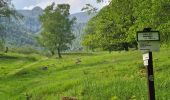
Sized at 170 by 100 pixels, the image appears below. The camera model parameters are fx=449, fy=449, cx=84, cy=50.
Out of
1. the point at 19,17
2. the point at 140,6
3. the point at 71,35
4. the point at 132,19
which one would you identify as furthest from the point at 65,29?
the point at 140,6

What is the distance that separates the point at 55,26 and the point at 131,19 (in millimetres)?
81443

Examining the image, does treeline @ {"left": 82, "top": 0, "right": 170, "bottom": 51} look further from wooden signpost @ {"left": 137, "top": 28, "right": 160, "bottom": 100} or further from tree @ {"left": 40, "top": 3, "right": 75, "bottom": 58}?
tree @ {"left": 40, "top": 3, "right": 75, "bottom": 58}

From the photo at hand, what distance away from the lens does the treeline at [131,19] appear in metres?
28.7

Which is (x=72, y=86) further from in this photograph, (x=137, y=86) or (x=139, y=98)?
(x=139, y=98)

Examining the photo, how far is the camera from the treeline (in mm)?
28688

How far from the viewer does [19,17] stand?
6128cm

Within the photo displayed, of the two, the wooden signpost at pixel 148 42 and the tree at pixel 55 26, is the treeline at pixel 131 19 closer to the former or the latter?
the wooden signpost at pixel 148 42

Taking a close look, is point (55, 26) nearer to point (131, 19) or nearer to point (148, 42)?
point (131, 19)

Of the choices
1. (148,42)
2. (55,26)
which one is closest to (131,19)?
(148,42)

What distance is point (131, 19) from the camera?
41188 millimetres

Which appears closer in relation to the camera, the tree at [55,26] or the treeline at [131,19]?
the treeline at [131,19]

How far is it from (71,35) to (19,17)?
71.1 metres

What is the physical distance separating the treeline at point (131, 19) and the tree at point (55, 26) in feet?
214

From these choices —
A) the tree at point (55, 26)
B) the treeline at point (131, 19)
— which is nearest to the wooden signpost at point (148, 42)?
the treeline at point (131, 19)
